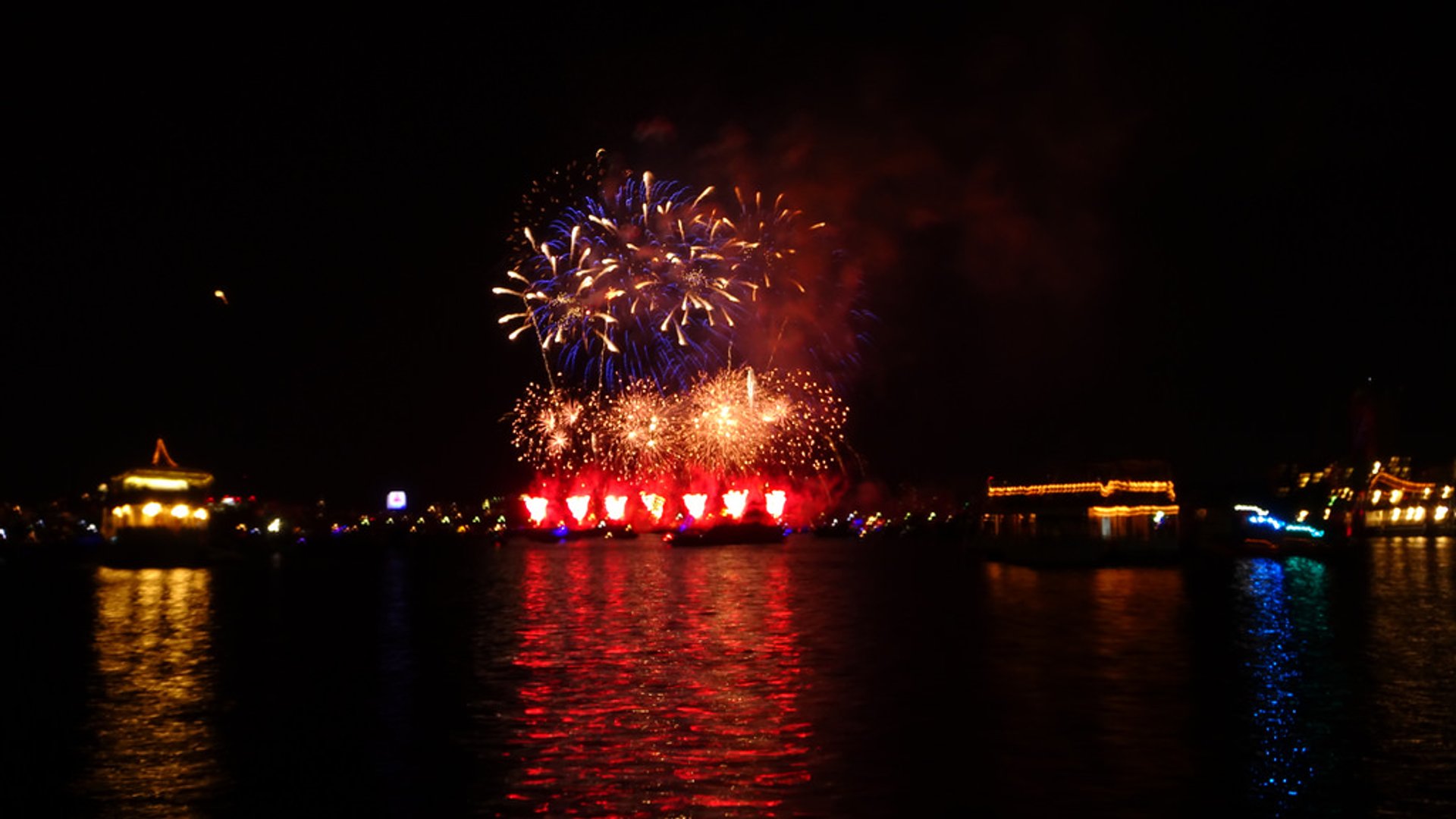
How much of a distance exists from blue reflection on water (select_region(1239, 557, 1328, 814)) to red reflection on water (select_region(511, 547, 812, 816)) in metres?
4.00

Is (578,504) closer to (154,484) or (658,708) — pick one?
(154,484)

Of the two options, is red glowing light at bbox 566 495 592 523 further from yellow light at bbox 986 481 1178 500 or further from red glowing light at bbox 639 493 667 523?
yellow light at bbox 986 481 1178 500

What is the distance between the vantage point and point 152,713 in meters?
15.9

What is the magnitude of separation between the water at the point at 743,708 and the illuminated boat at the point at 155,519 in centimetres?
3454

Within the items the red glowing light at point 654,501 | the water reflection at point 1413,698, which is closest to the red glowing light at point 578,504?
the red glowing light at point 654,501

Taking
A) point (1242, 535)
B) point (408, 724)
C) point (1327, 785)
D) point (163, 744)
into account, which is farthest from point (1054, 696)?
point (1242, 535)

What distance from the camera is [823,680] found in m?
18.0

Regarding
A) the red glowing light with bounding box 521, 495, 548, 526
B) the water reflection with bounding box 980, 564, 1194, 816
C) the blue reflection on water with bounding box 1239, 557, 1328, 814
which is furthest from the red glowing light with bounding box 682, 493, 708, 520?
the water reflection with bounding box 980, 564, 1194, 816

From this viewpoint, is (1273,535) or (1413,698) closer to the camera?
(1413,698)

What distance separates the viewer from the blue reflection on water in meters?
11.5

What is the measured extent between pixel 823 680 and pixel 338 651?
9442mm

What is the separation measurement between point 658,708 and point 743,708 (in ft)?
3.21

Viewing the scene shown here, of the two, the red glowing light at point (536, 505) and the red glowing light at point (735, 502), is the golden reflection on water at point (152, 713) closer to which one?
the red glowing light at point (735, 502)

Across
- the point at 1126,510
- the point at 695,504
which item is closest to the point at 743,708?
the point at 1126,510
